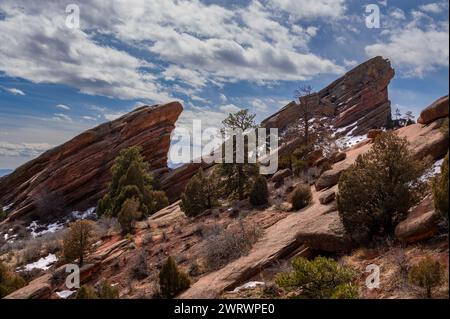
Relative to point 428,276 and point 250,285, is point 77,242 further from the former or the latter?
point 428,276

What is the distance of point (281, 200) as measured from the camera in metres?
20.6

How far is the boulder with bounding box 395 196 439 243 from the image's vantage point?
9273mm

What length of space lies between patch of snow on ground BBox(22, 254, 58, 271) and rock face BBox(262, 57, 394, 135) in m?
39.9

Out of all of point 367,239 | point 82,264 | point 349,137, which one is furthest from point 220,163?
point 349,137

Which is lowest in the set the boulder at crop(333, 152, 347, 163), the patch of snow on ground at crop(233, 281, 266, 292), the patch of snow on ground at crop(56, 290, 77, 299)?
the patch of snow on ground at crop(56, 290, 77, 299)

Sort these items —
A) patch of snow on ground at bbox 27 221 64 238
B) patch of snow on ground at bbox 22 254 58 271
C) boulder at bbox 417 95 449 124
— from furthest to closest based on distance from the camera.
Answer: patch of snow on ground at bbox 27 221 64 238
patch of snow on ground at bbox 22 254 58 271
boulder at bbox 417 95 449 124

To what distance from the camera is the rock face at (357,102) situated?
5381 cm

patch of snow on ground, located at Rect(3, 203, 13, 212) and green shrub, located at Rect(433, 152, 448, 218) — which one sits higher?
green shrub, located at Rect(433, 152, 448, 218)

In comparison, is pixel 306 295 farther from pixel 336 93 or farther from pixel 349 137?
pixel 336 93

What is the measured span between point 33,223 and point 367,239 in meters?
38.2

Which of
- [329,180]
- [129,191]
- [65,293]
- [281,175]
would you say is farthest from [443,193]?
[129,191]

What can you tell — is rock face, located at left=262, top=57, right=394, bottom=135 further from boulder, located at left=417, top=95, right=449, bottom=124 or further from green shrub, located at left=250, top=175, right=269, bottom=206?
green shrub, located at left=250, top=175, right=269, bottom=206

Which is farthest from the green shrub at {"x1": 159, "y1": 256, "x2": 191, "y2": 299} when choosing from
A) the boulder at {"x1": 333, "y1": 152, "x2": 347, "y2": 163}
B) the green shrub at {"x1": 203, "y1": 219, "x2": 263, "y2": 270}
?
the boulder at {"x1": 333, "y1": 152, "x2": 347, "y2": 163}

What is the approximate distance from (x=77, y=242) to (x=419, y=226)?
14.9 meters
